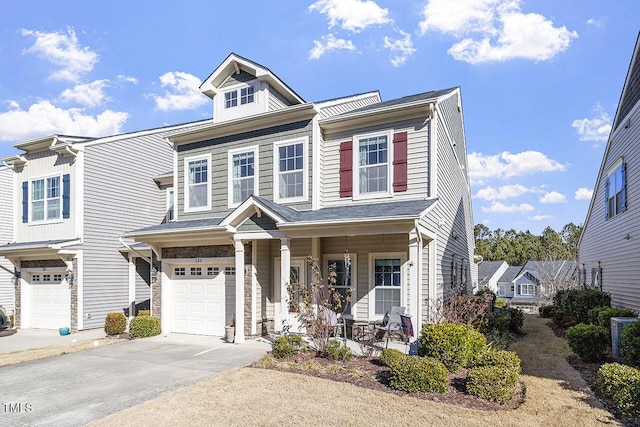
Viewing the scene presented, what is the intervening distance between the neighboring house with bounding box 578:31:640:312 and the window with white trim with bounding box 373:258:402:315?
6.51 m

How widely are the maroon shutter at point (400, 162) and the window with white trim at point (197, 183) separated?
633cm

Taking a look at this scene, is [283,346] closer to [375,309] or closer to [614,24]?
[375,309]

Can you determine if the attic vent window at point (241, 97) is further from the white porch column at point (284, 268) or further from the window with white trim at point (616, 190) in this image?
the window with white trim at point (616, 190)

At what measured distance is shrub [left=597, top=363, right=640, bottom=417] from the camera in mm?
5676

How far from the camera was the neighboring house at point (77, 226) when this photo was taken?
1477 cm

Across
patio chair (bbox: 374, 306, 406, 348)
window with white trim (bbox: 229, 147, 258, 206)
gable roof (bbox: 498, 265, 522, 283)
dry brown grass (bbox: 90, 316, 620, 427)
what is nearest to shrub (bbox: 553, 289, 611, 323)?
dry brown grass (bbox: 90, 316, 620, 427)

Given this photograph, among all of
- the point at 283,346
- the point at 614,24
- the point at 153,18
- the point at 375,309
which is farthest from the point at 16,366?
the point at 614,24

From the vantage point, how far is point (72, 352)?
35.6 ft

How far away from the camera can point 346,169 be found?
11.8 m

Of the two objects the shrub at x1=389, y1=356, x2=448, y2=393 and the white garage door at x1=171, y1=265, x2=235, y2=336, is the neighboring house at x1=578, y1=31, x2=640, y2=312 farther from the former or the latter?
the white garage door at x1=171, y1=265, x2=235, y2=336

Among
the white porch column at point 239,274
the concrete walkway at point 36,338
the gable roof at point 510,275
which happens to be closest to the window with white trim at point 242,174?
the white porch column at point 239,274

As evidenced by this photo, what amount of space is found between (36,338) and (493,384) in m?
14.5

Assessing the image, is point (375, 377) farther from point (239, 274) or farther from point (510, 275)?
point (510, 275)

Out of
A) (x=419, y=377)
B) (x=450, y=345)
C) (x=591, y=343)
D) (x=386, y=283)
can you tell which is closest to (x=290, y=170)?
(x=386, y=283)
